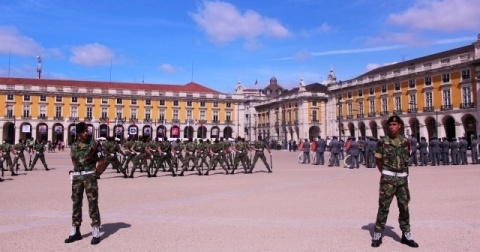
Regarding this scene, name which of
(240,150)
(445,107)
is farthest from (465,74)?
(240,150)

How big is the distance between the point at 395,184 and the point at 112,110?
76.2 metres

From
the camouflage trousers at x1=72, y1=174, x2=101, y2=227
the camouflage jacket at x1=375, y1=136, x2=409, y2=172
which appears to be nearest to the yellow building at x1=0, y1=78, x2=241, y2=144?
the camouflage trousers at x1=72, y1=174, x2=101, y2=227

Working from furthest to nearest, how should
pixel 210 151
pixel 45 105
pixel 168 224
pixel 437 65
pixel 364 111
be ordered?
pixel 45 105 → pixel 364 111 → pixel 437 65 → pixel 210 151 → pixel 168 224

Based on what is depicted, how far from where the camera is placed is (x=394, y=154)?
6.16 meters

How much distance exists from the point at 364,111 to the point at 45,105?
54.0 m

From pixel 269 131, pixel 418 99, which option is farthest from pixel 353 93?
pixel 269 131

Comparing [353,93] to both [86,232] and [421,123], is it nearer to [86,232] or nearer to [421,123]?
[421,123]

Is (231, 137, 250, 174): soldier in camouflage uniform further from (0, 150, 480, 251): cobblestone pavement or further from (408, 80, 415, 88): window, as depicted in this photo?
(408, 80, 415, 88): window

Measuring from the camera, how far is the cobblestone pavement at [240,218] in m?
6.10

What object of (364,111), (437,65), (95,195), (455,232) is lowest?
(455,232)

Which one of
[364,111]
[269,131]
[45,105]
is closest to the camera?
[364,111]

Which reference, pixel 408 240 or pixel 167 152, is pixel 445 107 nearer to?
pixel 167 152

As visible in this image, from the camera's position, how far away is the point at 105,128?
76375 mm

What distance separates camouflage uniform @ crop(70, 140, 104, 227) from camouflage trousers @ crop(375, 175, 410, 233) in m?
4.21
